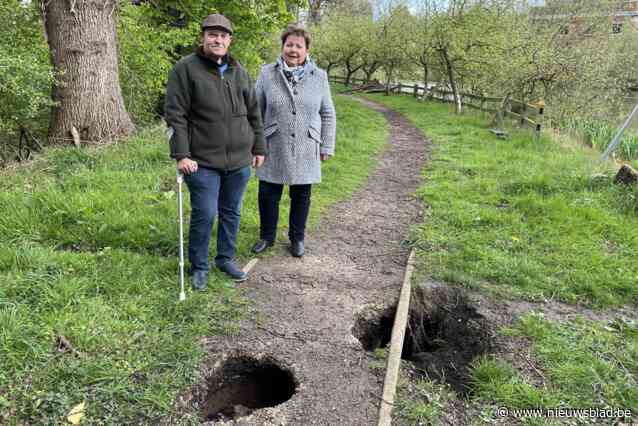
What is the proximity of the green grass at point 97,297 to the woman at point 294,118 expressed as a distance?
98 centimetres

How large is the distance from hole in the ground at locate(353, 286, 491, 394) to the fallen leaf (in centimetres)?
206

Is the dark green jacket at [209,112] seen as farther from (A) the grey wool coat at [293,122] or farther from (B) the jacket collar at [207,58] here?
(A) the grey wool coat at [293,122]

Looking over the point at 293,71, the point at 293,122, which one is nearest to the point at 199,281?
the point at 293,122

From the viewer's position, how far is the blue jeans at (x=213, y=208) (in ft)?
12.4

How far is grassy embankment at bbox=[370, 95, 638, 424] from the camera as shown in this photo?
308 cm

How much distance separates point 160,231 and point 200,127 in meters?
1.71

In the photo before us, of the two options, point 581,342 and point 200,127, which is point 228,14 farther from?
point 581,342

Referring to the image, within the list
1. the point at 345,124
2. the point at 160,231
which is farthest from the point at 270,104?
the point at 345,124

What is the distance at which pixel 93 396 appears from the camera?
2768mm

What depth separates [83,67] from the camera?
7.27 m

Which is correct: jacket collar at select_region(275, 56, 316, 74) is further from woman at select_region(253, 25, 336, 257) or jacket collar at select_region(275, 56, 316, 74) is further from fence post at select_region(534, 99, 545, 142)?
fence post at select_region(534, 99, 545, 142)

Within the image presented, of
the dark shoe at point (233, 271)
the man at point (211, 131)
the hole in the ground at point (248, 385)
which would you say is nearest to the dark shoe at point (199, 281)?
the man at point (211, 131)

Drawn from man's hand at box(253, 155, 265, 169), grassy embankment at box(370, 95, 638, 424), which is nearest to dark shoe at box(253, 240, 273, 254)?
man's hand at box(253, 155, 265, 169)

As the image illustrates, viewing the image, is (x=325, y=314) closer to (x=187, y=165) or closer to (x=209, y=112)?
(x=187, y=165)
